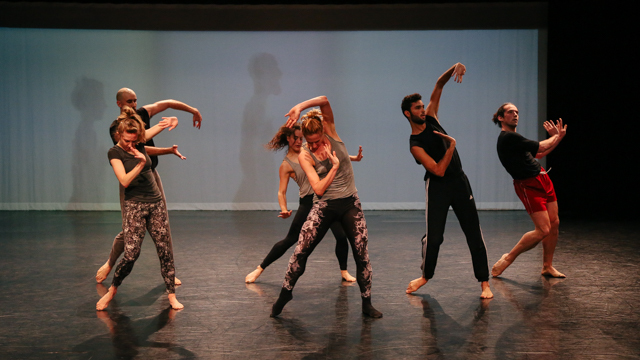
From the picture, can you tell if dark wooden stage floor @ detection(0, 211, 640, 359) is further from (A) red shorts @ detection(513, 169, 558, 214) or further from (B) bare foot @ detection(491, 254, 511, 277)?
(A) red shorts @ detection(513, 169, 558, 214)

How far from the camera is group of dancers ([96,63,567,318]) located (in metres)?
3.16

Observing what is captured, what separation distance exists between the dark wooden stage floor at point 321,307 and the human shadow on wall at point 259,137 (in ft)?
8.99

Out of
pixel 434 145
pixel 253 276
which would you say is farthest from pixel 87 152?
pixel 434 145

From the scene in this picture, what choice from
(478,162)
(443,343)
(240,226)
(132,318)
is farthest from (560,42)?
(132,318)

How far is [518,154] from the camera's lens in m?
3.99

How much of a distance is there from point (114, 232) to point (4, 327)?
3.38 meters

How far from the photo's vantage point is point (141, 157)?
3.18 metres

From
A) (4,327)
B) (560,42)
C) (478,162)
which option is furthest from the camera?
(478,162)

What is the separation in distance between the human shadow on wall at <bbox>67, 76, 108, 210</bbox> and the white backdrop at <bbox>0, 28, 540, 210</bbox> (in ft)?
0.05

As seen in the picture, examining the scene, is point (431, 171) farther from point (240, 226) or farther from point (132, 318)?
point (240, 226)

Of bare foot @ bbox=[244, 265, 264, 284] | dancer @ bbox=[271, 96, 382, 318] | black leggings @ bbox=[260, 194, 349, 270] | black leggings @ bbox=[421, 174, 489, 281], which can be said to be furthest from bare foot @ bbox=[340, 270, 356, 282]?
dancer @ bbox=[271, 96, 382, 318]

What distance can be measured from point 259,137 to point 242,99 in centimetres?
64

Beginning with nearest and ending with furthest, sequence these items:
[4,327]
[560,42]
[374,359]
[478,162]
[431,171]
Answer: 1. [374,359]
2. [4,327]
3. [431,171]
4. [560,42]
5. [478,162]

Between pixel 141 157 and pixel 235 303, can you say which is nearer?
pixel 141 157
